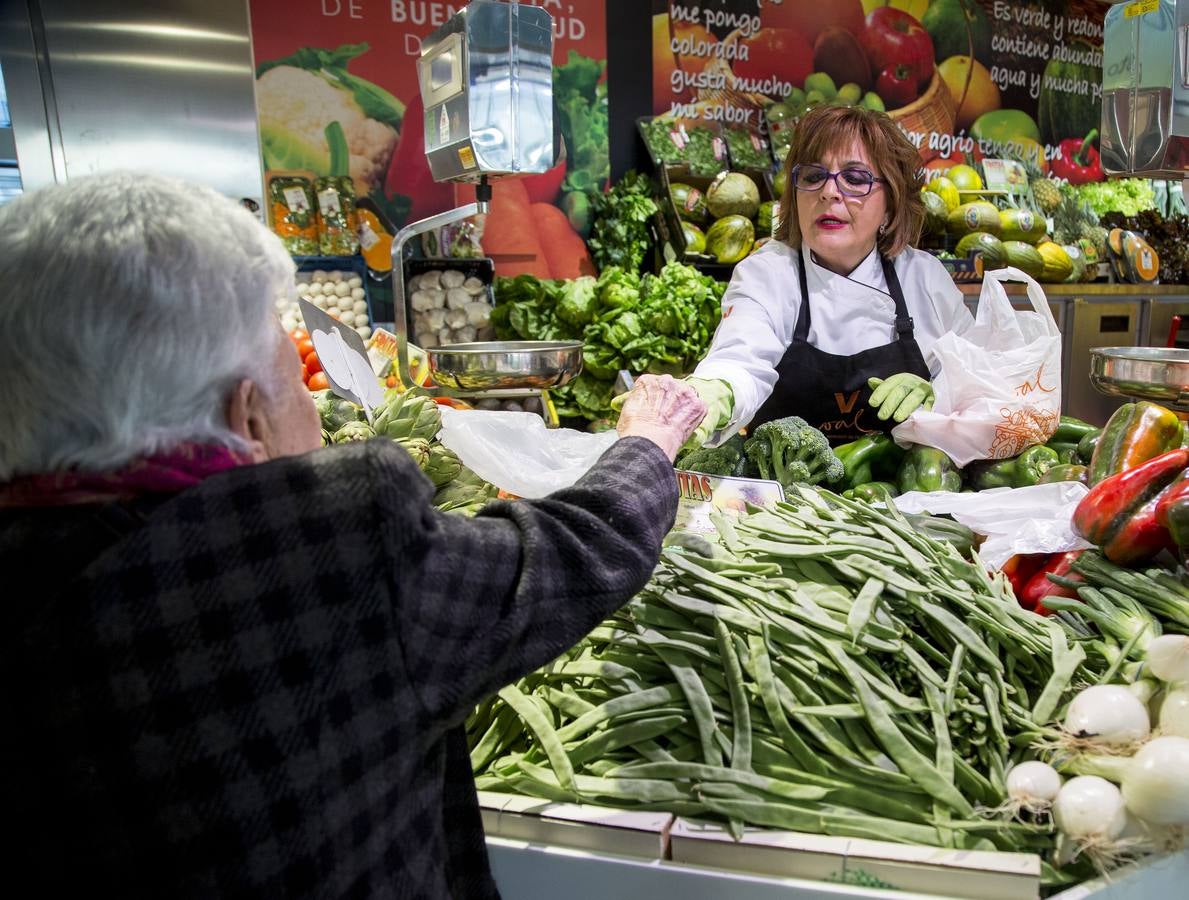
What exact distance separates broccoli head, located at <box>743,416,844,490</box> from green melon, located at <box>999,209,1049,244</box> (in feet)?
13.2

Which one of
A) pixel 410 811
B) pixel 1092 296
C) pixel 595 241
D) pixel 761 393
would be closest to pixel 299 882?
pixel 410 811

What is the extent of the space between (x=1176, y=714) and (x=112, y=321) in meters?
1.33

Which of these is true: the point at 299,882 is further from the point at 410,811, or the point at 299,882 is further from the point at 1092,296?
the point at 1092,296

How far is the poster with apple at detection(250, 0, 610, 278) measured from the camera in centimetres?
488

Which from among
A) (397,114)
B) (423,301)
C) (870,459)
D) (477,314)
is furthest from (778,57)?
(870,459)

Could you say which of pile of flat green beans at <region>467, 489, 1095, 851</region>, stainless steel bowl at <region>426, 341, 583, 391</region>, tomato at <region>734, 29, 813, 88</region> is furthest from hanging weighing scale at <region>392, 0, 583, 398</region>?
tomato at <region>734, 29, 813, 88</region>

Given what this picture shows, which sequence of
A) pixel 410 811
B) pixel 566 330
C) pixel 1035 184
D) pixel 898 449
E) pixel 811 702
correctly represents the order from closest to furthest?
pixel 410 811
pixel 811 702
pixel 898 449
pixel 566 330
pixel 1035 184

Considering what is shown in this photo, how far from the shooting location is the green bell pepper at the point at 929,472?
2246mm

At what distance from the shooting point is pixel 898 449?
8.09 feet

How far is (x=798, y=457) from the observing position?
7.13ft

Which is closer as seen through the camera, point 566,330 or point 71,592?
point 71,592

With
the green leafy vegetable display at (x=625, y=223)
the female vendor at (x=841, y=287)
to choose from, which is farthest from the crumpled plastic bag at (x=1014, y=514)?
the green leafy vegetable display at (x=625, y=223)

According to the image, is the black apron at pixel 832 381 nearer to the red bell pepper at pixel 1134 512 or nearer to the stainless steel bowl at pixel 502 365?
the stainless steel bowl at pixel 502 365

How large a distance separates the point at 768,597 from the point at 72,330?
97 cm
